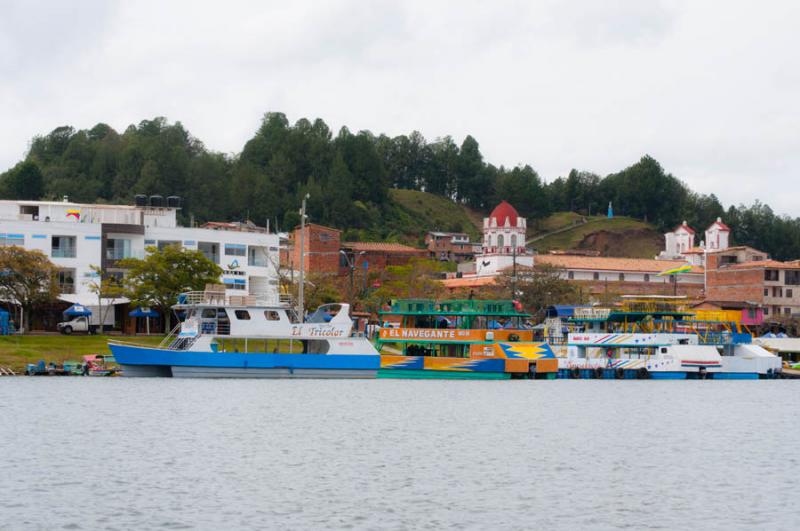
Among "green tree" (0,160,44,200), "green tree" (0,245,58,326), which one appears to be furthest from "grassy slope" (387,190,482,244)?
"green tree" (0,245,58,326)

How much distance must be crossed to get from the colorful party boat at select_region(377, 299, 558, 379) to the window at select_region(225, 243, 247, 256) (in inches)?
1046

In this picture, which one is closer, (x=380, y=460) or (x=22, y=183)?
(x=380, y=460)

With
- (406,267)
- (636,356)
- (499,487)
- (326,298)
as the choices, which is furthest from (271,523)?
(406,267)

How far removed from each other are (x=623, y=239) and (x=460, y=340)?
12719 centimetres

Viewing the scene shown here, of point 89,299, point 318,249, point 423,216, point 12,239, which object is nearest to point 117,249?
point 89,299

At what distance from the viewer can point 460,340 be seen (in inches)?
2810

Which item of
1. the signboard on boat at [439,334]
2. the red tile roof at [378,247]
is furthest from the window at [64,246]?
the red tile roof at [378,247]

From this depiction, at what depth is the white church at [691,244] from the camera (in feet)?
516

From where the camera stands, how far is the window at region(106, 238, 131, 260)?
9062 centimetres

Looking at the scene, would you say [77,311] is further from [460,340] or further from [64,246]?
[460,340]

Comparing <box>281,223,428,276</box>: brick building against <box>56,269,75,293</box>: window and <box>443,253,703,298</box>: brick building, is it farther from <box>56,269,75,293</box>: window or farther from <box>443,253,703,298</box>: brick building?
<box>56,269,75,293</box>: window

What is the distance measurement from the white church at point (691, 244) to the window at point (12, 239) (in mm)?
90212

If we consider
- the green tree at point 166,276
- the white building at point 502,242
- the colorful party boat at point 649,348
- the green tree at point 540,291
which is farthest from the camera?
the white building at point 502,242

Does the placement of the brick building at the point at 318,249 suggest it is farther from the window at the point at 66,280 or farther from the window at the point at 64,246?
the window at the point at 66,280
